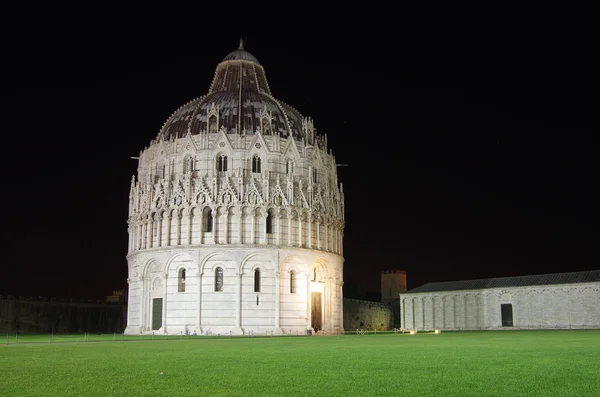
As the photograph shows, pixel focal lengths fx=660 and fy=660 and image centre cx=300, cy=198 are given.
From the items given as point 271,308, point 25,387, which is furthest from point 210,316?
point 25,387

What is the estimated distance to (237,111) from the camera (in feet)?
238

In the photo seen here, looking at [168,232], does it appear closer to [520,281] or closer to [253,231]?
[253,231]

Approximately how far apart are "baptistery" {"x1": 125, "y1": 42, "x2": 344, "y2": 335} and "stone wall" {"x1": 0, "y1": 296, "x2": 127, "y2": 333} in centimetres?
2035

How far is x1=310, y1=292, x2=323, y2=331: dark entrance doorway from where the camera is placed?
70.8 metres

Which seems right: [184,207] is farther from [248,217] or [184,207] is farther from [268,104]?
[268,104]

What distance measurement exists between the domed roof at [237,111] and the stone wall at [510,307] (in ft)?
102

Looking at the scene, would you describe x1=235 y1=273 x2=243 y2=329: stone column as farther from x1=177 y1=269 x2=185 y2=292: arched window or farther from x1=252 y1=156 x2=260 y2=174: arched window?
x1=252 y1=156 x2=260 y2=174: arched window

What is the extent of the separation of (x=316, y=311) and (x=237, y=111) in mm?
23531

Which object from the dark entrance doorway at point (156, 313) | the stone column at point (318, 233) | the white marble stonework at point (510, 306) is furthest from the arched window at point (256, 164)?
the white marble stonework at point (510, 306)

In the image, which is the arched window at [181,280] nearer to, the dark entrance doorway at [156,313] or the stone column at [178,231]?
the stone column at [178,231]

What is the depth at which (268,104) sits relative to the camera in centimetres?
7538

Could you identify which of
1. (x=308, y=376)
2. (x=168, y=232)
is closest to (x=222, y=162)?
(x=168, y=232)

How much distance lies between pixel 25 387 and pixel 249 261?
172 ft

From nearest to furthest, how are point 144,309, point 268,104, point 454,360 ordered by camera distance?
1. point 454,360
2. point 144,309
3. point 268,104
